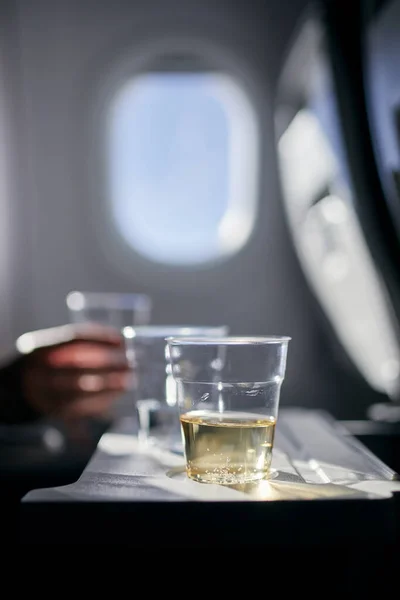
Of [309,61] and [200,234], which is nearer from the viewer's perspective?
[309,61]

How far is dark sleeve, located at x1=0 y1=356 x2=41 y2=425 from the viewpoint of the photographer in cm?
164

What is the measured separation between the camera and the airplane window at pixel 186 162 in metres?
3.87

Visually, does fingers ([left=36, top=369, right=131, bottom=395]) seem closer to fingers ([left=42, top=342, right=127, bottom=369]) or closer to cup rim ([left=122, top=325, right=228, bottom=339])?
fingers ([left=42, top=342, right=127, bottom=369])

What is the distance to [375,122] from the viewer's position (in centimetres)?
114

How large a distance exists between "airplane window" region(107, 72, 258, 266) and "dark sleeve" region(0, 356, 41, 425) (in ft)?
7.11

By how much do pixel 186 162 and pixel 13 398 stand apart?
8.66 feet

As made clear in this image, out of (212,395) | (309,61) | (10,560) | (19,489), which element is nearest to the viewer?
(212,395)

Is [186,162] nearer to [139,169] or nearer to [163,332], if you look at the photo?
[139,169]

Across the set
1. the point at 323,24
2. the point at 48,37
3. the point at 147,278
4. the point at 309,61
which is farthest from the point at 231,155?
the point at 323,24

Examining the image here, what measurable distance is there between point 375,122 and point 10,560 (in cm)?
76

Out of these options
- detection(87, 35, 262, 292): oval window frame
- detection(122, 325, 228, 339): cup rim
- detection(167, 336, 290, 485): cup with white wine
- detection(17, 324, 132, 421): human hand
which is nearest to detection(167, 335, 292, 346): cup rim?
detection(167, 336, 290, 485): cup with white wine

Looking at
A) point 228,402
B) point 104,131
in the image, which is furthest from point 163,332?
point 104,131

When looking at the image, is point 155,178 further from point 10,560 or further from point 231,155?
point 10,560

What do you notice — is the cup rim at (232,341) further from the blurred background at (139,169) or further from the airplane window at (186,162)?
the airplane window at (186,162)
